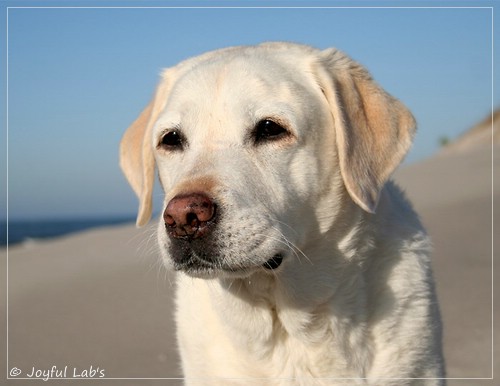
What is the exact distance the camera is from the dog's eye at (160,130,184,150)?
399cm

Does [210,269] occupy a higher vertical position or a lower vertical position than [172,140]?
lower

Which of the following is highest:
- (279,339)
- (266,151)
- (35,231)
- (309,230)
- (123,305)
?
(266,151)

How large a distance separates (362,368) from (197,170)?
1321 millimetres

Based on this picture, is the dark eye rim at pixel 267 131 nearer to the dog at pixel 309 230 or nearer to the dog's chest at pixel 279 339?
the dog at pixel 309 230

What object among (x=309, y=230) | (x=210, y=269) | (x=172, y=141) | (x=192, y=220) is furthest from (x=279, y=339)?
(x=172, y=141)

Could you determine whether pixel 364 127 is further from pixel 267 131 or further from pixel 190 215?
pixel 190 215

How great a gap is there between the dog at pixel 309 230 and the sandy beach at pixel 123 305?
0.87 m

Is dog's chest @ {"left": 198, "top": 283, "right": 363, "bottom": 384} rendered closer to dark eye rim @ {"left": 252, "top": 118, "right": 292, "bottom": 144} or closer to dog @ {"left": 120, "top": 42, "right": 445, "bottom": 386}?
dog @ {"left": 120, "top": 42, "right": 445, "bottom": 386}

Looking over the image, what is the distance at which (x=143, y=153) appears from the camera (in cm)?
448

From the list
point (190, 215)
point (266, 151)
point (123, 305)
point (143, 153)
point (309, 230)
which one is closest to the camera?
point (190, 215)

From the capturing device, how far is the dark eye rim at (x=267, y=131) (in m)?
3.83

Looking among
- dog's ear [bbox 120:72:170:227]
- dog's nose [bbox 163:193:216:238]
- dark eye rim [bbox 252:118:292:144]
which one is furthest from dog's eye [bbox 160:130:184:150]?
dog's nose [bbox 163:193:216:238]

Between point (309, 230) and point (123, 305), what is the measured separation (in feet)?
17.8

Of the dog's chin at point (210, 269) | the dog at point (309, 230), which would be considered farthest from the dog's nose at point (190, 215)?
the dog at point (309, 230)
